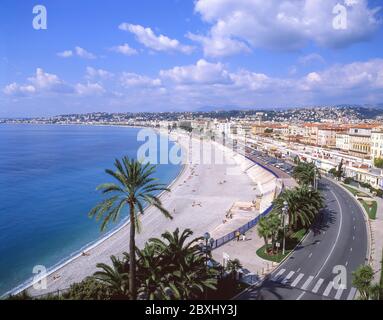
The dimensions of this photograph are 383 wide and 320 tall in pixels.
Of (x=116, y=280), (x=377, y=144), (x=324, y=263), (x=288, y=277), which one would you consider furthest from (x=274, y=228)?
(x=377, y=144)

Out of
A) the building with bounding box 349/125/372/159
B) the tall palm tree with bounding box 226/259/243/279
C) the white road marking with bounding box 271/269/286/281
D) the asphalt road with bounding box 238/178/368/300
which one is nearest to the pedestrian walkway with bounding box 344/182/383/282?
the asphalt road with bounding box 238/178/368/300

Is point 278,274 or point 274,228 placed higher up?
point 274,228

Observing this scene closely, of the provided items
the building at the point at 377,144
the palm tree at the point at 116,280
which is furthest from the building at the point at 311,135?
the palm tree at the point at 116,280

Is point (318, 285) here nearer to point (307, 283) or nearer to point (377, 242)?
point (307, 283)

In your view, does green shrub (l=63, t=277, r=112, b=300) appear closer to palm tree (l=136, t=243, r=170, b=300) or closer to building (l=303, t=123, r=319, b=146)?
palm tree (l=136, t=243, r=170, b=300)
